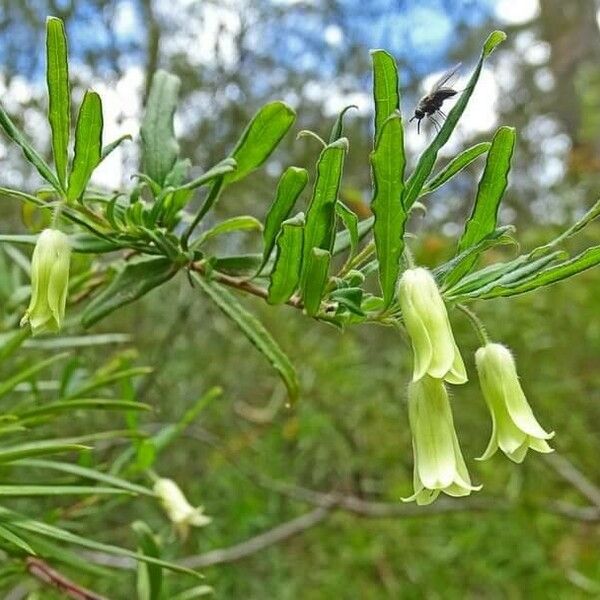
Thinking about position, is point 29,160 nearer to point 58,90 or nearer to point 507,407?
point 58,90

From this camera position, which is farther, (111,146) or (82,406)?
(82,406)

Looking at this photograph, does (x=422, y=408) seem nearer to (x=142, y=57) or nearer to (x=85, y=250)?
(x=85, y=250)

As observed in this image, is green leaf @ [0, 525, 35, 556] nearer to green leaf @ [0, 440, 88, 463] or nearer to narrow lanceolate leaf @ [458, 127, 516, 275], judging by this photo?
green leaf @ [0, 440, 88, 463]

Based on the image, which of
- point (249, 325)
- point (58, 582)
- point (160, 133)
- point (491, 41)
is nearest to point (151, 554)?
point (58, 582)

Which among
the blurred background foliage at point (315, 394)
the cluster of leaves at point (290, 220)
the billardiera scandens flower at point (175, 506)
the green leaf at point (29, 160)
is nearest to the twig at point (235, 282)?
the cluster of leaves at point (290, 220)

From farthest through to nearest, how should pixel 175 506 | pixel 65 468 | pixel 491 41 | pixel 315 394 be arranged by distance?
pixel 315 394 → pixel 175 506 → pixel 65 468 → pixel 491 41

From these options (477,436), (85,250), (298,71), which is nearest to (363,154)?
(298,71)
